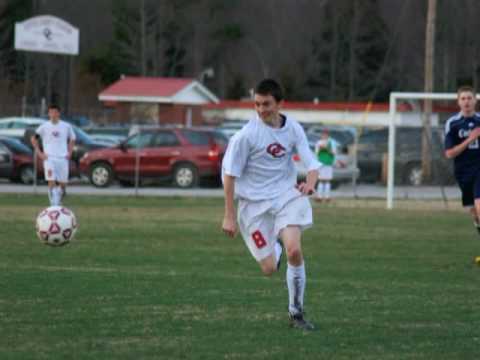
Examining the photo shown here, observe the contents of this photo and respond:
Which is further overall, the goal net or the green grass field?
the goal net

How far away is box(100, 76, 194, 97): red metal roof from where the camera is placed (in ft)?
194

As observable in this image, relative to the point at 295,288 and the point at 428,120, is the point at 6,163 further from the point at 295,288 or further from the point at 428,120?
the point at 295,288

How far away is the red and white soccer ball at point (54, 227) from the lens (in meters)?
13.7

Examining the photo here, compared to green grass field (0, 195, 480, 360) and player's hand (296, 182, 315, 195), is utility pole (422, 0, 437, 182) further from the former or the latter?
player's hand (296, 182, 315, 195)

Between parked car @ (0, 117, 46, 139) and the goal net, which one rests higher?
parked car @ (0, 117, 46, 139)

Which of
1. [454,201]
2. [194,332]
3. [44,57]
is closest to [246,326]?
[194,332]

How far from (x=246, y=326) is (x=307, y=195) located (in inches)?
43.1

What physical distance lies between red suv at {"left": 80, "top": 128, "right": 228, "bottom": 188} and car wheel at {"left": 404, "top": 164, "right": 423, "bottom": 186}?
4.89 m

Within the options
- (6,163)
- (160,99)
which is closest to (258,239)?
(6,163)

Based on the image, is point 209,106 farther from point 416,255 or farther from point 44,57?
point 416,255

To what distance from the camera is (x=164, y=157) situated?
32.3m

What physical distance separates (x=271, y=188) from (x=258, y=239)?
0.42 metres

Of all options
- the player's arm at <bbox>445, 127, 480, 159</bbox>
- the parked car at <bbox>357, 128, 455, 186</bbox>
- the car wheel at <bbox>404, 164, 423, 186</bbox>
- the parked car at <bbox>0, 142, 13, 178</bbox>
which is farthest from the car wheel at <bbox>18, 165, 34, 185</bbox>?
the player's arm at <bbox>445, 127, 480, 159</bbox>

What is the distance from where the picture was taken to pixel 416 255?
1597 centimetres
